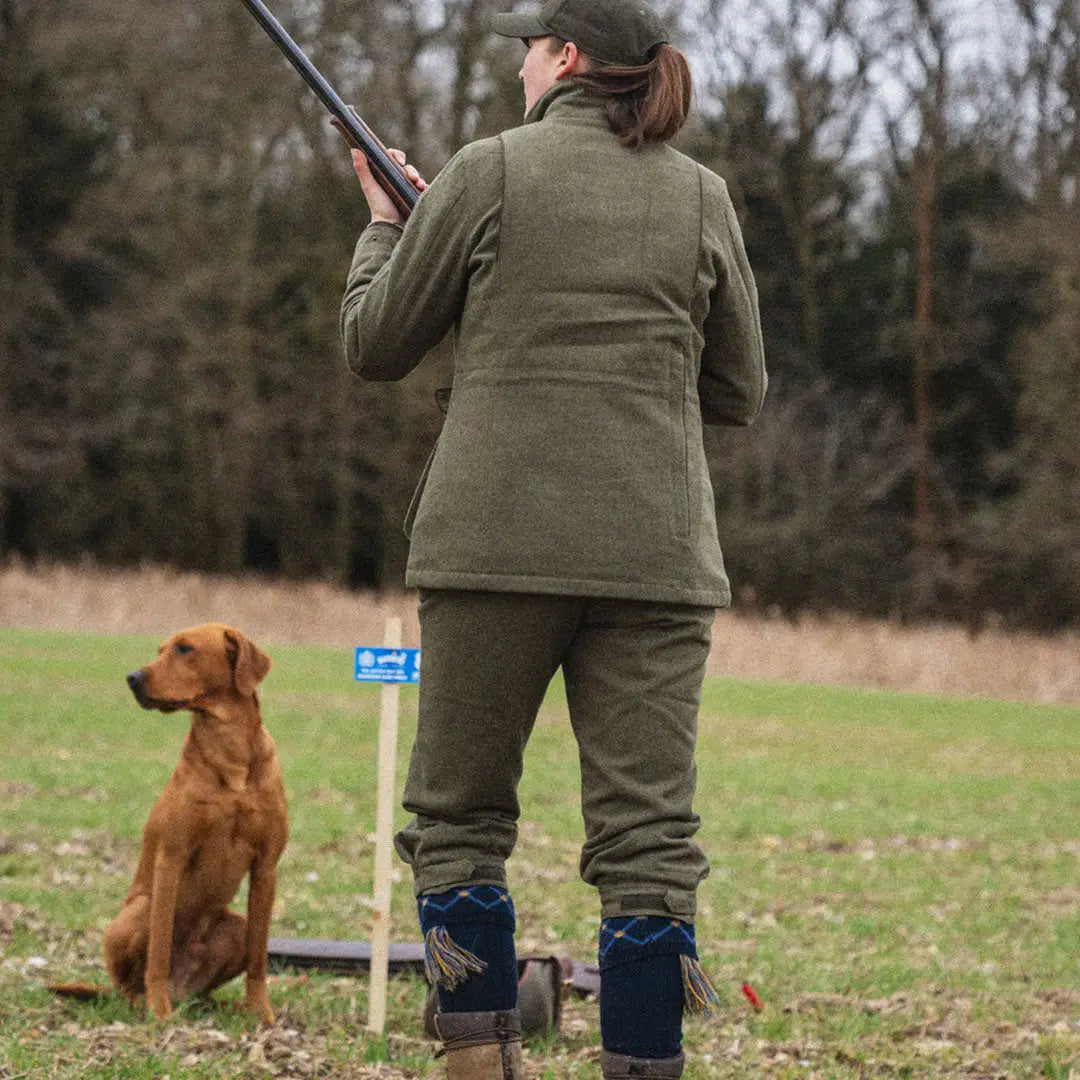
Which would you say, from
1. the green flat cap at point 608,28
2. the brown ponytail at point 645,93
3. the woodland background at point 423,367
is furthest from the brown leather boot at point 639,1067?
the woodland background at point 423,367

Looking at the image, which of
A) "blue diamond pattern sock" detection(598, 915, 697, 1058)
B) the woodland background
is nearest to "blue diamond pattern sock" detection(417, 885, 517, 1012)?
"blue diamond pattern sock" detection(598, 915, 697, 1058)

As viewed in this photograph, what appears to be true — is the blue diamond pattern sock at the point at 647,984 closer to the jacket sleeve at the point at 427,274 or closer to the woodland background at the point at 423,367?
the jacket sleeve at the point at 427,274

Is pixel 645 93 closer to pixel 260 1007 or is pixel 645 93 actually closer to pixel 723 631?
pixel 260 1007

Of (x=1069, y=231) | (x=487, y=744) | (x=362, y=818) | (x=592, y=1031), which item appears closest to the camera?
(x=487, y=744)

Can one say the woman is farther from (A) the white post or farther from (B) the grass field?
(A) the white post

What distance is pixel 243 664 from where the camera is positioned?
15.3 ft

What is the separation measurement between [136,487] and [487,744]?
27908 mm

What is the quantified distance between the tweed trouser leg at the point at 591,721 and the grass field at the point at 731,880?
1.12 meters

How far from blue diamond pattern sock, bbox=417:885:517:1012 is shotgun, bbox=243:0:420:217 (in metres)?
1.43

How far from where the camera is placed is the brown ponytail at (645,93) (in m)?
3.08

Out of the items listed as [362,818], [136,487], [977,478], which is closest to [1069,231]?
[977,478]

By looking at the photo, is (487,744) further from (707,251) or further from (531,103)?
(531,103)

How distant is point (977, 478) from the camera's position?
3033 cm

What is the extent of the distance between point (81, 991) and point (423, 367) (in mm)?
22849
